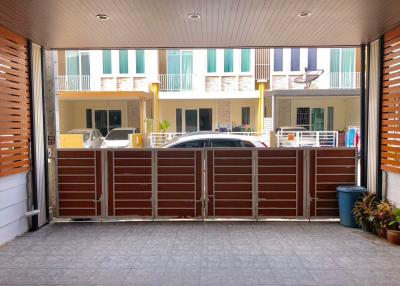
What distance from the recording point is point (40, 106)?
6.85 m

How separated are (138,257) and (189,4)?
3631 mm

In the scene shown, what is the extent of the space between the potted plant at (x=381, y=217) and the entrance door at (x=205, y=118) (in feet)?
54.6

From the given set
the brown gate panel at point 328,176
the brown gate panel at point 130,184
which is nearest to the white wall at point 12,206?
the brown gate panel at point 130,184

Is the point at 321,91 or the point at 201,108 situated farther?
the point at 201,108

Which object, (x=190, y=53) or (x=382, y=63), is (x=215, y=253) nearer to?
(x=382, y=63)

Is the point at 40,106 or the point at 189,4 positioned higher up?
the point at 189,4

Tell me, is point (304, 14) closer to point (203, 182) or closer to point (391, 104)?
point (391, 104)

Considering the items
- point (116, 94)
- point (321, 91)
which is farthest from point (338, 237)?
point (116, 94)

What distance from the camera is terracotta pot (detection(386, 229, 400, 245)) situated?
552 centimetres

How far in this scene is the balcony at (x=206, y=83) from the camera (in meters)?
20.8

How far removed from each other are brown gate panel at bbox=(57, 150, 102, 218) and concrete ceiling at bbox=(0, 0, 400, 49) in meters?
2.23

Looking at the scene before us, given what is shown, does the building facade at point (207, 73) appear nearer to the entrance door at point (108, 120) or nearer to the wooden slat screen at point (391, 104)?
the entrance door at point (108, 120)

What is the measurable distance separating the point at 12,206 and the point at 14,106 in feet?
5.54

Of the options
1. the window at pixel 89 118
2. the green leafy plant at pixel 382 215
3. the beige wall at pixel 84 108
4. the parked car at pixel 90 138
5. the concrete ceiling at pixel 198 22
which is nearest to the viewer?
the concrete ceiling at pixel 198 22
